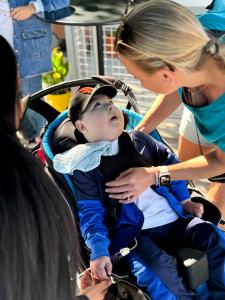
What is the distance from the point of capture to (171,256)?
1465 mm

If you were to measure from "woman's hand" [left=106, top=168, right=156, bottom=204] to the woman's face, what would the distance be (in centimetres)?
28

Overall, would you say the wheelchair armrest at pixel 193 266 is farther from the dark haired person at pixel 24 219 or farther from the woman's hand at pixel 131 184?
the dark haired person at pixel 24 219

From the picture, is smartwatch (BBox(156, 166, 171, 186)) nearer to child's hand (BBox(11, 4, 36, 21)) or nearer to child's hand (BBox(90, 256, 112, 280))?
child's hand (BBox(90, 256, 112, 280))

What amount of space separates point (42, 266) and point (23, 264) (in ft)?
0.17

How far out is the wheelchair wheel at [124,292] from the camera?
54.0 inches

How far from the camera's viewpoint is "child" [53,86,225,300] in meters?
1.42

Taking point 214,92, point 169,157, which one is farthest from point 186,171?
Result: point 214,92

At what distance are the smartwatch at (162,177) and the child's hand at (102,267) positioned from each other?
308mm

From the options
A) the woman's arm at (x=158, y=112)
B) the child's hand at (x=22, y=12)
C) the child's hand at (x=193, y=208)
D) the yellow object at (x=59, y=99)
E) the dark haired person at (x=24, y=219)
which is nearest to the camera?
the dark haired person at (x=24, y=219)

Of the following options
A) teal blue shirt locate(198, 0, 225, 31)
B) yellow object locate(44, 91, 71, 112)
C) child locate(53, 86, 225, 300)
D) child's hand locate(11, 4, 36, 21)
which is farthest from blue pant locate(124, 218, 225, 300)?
yellow object locate(44, 91, 71, 112)

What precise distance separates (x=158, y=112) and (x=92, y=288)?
2.71ft

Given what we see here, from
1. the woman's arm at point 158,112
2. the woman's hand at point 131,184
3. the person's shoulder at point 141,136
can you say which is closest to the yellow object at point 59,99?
the woman's arm at point 158,112

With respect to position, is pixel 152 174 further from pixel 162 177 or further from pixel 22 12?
pixel 22 12

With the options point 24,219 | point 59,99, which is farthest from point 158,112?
point 59,99
